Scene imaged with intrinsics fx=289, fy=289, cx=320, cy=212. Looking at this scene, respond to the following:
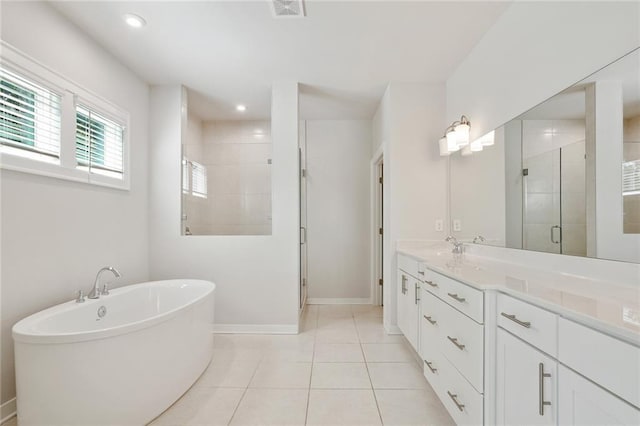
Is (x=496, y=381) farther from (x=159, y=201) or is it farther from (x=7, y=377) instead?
(x=159, y=201)

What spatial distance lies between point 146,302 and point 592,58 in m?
3.46

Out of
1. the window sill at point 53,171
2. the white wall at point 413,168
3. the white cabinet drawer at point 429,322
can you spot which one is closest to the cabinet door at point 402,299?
the white wall at point 413,168

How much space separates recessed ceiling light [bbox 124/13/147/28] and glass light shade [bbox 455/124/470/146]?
2.63m

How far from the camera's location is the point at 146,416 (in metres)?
1.64

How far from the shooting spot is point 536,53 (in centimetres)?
173

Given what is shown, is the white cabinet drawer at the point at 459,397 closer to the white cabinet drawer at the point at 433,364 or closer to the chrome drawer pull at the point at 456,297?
the white cabinet drawer at the point at 433,364

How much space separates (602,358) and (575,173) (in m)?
1.03

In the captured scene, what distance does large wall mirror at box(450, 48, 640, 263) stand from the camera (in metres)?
1.19

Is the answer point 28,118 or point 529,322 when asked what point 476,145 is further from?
point 28,118

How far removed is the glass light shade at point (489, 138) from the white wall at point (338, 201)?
6.65 ft

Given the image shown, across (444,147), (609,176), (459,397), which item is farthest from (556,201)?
(444,147)

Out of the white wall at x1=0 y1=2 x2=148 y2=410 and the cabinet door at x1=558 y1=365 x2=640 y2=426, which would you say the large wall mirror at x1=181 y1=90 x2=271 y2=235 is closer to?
the white wall at x1=0 y1=2 x2=148 y2=410

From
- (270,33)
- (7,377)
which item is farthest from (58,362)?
(270,33)

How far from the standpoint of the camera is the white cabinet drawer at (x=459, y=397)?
4.35ft
